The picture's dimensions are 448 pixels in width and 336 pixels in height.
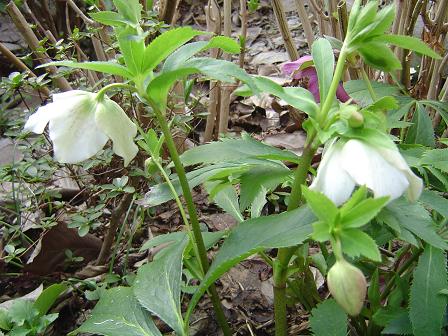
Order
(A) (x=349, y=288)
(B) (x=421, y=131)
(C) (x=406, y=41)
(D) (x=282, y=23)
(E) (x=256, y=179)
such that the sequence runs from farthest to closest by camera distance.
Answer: (D) (x=282, y=23), (B) (x=421, y=131), (E) (x=256, y=179), (C) (x=406, y=41), (A) (x=349, y=288)

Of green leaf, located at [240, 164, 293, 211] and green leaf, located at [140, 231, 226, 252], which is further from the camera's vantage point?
green leaf, located at [140, 231, 226, 252]

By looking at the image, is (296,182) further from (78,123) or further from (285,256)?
(78,123)

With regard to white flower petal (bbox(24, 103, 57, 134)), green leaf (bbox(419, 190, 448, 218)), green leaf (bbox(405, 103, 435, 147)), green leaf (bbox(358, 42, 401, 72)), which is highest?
green leaf (bbox(358, 42, 401, 72))

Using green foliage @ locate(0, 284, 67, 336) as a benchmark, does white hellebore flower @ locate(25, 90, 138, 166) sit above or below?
above

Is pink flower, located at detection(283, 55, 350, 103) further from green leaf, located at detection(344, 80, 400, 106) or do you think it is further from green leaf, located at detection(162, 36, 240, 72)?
green leaf, located at detection(162, 36, 240, 72)

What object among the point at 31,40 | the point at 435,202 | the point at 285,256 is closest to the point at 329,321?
the point at 285,256

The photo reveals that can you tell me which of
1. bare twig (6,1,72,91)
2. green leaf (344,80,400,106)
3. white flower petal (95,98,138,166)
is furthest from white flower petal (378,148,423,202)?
bare twig (6,1,72,91)

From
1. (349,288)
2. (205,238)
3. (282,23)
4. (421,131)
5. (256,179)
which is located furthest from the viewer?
(282,23)
